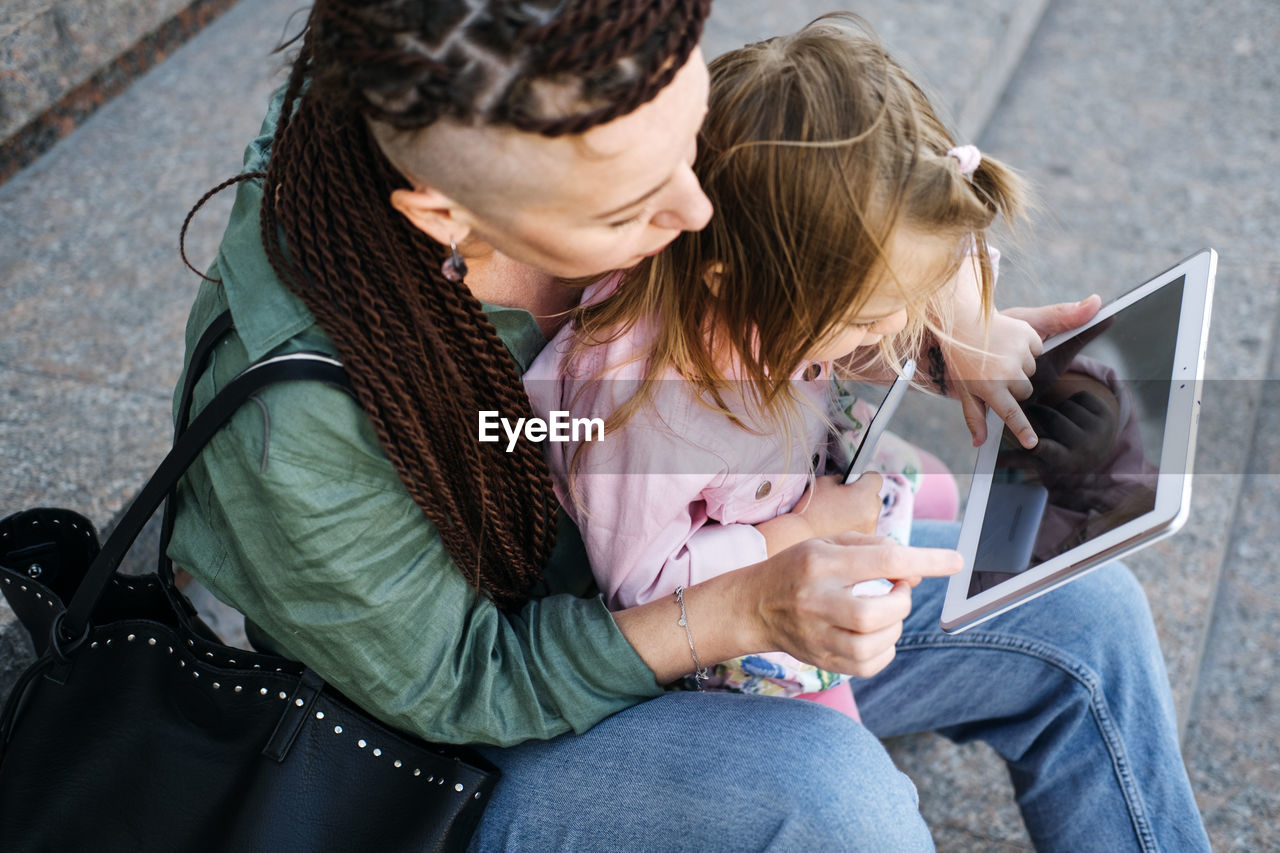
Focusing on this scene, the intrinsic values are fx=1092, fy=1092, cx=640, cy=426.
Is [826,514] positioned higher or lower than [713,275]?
lower

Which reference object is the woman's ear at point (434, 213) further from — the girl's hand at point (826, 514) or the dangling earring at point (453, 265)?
the girl's hand at point (826, 514)

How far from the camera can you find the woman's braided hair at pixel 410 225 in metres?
0.84

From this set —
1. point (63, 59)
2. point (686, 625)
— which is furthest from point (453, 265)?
point (63, 59)

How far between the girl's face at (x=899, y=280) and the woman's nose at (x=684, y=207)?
238 mm

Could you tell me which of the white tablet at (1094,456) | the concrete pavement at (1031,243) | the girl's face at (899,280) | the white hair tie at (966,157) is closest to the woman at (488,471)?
the white tablet at (1094,456)

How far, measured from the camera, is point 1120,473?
1.19 meters

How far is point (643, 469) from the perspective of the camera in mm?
1255

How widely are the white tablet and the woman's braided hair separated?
0.52 metres

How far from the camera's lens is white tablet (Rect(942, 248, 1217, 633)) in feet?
3.70

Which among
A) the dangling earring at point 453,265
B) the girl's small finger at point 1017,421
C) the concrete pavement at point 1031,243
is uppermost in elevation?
the dangling earring at point 453,265

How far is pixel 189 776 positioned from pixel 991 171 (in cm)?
108

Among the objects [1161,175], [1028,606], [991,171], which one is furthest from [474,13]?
[1161,175]

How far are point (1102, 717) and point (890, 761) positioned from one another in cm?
42

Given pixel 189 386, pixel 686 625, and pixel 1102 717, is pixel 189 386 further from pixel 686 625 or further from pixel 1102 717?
pixel 1102 717
